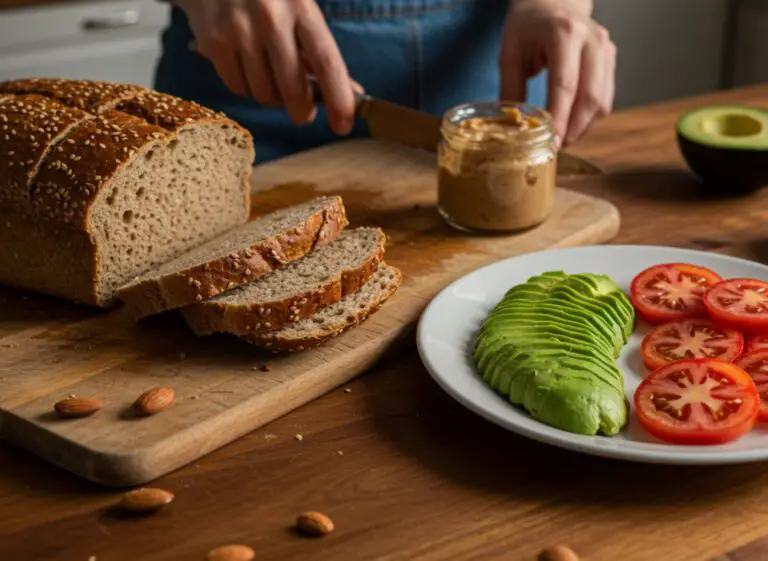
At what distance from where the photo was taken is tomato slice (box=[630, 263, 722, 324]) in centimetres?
217

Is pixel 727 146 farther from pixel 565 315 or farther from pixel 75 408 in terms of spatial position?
pixel 75 408

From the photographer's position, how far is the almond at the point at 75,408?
6.26ft

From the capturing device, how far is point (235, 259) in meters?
2.23

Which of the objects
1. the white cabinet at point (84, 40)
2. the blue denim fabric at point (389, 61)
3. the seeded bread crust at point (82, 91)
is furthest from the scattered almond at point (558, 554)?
the white cabinet at point (84, 40)

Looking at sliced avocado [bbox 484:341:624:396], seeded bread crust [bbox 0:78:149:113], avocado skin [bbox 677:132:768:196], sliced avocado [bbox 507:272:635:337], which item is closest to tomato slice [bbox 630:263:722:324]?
sliced avocado [bbox 507:272:635:337]

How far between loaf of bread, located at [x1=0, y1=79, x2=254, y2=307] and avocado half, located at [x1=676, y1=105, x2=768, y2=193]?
1164 mm

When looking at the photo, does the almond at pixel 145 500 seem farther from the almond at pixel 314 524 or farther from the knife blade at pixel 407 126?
the knife blade at pixel 407 126

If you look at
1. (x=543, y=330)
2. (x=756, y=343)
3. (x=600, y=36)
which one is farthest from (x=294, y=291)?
(x=600, y=36)

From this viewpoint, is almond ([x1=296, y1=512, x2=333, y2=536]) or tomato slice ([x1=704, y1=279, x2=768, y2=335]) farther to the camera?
tomato slice ([x1=704, y1=279, x2=768, y2=335])

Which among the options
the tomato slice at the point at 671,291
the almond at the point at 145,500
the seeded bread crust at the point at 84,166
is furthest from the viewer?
the seeded bread crust at the point at 84,166

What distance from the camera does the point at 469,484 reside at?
1.78 metres

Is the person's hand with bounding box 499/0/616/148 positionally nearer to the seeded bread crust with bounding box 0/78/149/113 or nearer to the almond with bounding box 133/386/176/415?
the seeded bread crust with bounding box 0/78/149/113

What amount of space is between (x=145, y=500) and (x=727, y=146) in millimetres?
1811

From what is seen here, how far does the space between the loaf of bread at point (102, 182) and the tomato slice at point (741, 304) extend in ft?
3.67
